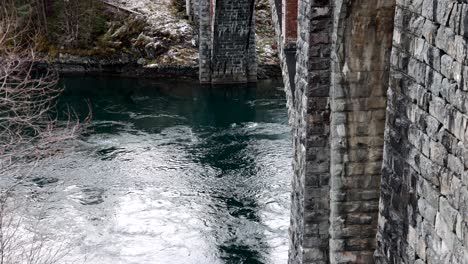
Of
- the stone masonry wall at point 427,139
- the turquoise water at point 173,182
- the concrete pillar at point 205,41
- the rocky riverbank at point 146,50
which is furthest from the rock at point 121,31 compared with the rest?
the stone masonry wall at point 427,139

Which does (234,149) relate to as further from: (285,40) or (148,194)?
(285,40)

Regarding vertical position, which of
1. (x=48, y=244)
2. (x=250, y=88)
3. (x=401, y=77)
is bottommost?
(x=48, y=244)

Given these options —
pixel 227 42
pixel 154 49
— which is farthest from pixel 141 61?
pixel 227 42

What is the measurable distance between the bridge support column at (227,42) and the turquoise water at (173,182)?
2370 mm

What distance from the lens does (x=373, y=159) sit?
934 cm

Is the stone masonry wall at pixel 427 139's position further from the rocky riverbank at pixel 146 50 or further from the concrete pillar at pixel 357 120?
the rocky riverbank at pixel 146 50

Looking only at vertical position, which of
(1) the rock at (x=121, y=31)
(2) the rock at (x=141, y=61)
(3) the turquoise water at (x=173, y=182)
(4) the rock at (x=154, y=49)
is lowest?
(3) the turquoise water at (x=173, y=182)

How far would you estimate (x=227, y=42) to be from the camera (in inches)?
1164

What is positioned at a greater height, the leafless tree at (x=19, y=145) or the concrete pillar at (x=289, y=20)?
the concrete pillar at (x=289, y=20)

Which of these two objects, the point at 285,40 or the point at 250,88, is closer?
the point at 285,40

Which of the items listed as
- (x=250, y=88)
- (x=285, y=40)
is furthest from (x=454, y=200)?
(x=250, y=88)

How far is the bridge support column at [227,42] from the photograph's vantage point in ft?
92.5

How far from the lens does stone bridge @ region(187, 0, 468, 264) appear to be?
16.8 feet

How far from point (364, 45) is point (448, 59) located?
12.4 feet
